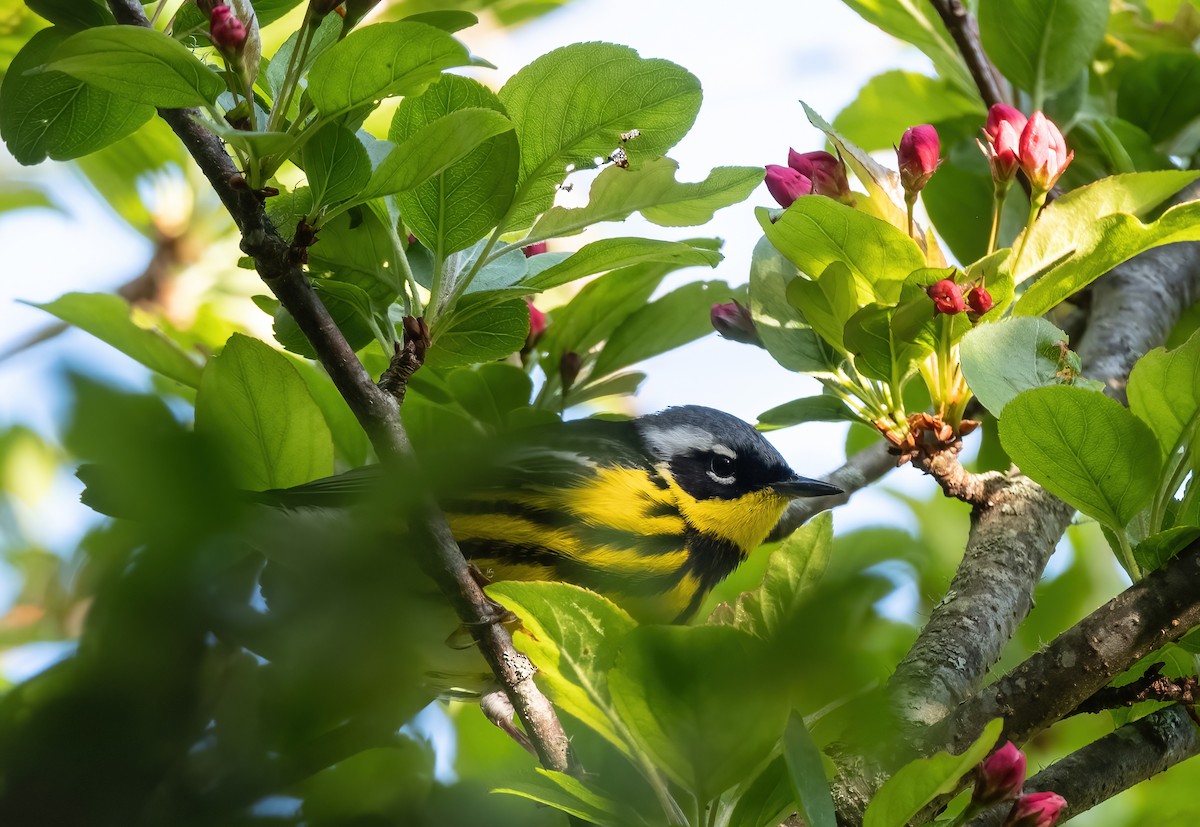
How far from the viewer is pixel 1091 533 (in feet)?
8.36

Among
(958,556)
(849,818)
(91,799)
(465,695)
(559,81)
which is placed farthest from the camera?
(958,556)

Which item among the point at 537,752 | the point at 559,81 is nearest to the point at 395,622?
the point at 537,752

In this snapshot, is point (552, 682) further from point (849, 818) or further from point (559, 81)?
point (559, 81)

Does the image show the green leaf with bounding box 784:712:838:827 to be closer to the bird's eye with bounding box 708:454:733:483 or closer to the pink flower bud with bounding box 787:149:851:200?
the pink flower bud with bounding box 787:149:851:200

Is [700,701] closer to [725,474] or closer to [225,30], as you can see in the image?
[225,30]

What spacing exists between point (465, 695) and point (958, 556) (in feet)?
3.78

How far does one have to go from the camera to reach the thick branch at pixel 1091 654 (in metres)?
1.47

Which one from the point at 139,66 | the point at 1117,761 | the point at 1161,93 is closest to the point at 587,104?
the point at 139,66

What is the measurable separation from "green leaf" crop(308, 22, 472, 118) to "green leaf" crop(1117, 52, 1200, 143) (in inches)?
77.2

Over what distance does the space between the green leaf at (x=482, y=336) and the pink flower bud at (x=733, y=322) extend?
478mm

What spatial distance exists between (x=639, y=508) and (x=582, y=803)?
122 cm

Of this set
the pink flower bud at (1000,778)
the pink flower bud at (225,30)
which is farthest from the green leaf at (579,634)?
the pink flower bud at (225,30)

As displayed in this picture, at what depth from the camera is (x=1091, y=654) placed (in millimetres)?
1479

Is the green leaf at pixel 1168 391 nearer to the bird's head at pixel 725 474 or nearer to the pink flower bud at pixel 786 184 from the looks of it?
the pink flower bud at pixel 786 184
